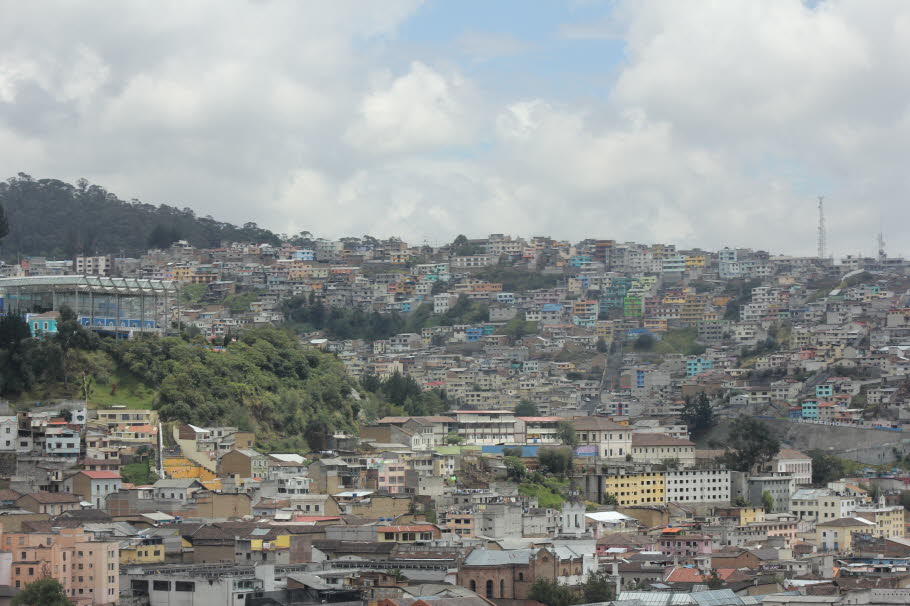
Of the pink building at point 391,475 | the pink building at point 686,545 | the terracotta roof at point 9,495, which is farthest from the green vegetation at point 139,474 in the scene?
the pink building at point 686,545

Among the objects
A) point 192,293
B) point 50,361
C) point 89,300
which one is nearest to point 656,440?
point 89,300

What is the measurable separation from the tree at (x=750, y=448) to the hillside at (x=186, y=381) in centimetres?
1497

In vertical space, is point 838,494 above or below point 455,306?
below

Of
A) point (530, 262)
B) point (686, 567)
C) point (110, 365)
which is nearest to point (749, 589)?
point (686, 567)

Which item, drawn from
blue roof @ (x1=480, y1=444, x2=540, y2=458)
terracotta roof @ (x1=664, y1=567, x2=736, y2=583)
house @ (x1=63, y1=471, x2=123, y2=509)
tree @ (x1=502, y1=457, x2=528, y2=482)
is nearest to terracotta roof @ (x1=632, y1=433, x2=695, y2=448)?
blue roof @ (x1=480, y1=444, x2=540, y2=458)

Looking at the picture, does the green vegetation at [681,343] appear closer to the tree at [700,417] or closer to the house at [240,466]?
the tree at [700,417]

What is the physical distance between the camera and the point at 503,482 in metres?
67.2

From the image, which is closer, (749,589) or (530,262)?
(749,589)

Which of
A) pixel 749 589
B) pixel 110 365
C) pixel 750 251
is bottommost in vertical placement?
pixel 749 589

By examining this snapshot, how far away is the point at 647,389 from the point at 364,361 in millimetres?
15513

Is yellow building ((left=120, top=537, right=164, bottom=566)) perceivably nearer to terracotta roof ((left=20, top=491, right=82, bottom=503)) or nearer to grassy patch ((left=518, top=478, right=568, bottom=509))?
terracotta roof ((left=20, top=491, right=82, bottom=503))

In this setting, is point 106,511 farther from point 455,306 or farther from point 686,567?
point 455,306

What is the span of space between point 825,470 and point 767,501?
822cm

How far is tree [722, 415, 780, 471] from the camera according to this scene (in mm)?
74438
